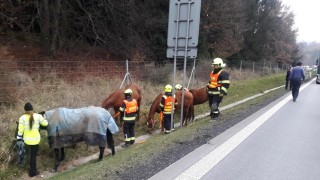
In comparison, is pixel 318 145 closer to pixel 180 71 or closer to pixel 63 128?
pixel 63 128

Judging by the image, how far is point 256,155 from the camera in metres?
6.58

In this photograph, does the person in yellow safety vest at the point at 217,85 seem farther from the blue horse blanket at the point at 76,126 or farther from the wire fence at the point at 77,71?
the wire fence at the point at 77,71

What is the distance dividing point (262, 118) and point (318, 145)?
3.16 m

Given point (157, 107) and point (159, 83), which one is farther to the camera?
point (159, 83)

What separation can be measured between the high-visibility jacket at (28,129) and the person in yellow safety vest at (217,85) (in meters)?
5.20

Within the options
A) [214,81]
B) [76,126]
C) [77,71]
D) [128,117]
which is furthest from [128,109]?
[77,71]

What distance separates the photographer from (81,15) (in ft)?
65.8

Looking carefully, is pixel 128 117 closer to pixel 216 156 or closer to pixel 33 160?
pixel 33 160

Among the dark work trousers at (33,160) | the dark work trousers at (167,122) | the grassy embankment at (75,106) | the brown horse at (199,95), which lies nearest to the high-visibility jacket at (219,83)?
the grassy embankment at (75,106)

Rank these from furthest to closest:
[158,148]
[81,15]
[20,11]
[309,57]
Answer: [309,57] → [81,15] → [20,11] → [158,148]

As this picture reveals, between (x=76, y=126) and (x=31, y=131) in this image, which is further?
(x=76, y=126)

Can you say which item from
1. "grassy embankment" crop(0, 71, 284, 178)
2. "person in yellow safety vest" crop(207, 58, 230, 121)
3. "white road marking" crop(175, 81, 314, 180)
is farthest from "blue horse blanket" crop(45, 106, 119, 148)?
"person in yellow safety vest" crop(207, 58, 230, 121)

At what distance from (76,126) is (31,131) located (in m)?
1.04

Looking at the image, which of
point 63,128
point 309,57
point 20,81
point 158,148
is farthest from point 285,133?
point 309,57
